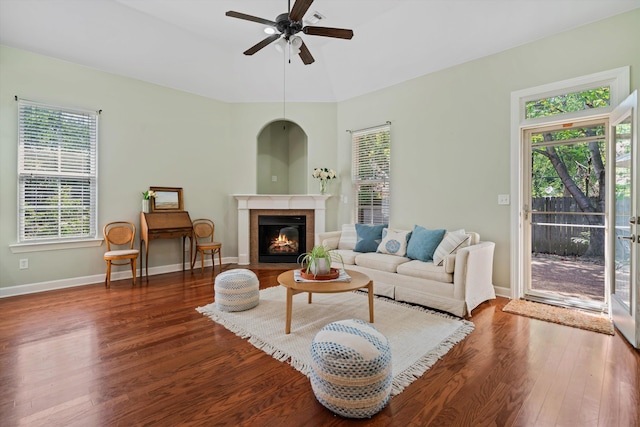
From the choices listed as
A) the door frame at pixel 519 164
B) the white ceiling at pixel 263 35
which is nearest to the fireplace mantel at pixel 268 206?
Result: the white ceiling at pixel 263 35

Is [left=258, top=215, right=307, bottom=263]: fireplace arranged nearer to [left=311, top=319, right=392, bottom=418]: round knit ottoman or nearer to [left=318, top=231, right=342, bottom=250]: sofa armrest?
[left=318, top=231, right=342, bottom=250]: sofa armrest

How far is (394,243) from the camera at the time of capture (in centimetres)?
414

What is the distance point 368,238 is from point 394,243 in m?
0.44

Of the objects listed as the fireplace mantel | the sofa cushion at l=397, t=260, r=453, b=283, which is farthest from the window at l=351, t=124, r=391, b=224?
the sofa cushion at l=397, t=260, r=453, b=283

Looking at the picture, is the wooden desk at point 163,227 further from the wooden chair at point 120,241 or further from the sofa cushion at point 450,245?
the sofa cushion at point 450,245

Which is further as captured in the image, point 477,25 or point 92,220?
point 92,220

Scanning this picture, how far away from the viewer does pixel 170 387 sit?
1.94 metres

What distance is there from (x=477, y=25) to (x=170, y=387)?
15.5ft

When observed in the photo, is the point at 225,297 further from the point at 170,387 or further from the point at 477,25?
the point at 477,25

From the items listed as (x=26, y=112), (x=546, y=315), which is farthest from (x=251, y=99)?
(x=546, y=315)

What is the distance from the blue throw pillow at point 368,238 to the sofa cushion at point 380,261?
25cm

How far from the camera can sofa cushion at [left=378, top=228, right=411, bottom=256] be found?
4.07 meters

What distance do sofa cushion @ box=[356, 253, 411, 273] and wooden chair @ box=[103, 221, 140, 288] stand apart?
3.18m

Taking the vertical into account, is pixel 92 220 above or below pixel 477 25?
below
